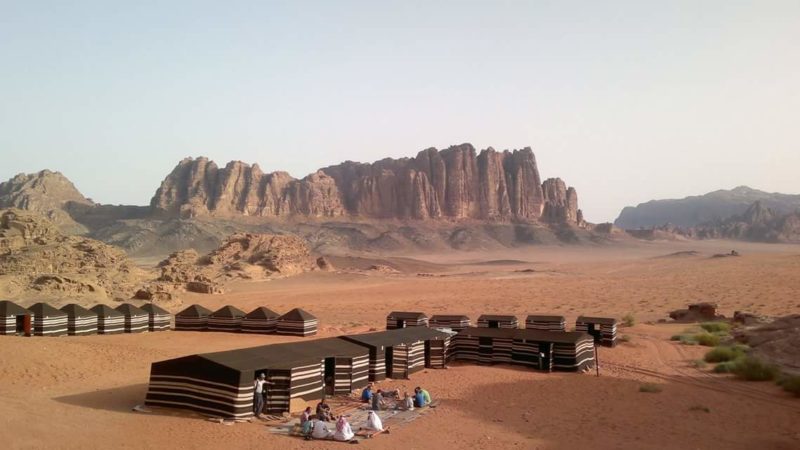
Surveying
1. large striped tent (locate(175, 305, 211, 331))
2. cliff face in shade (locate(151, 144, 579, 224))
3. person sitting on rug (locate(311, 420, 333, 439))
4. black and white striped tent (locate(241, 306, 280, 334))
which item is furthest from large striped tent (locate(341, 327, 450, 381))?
cliff face in shade (locate(151, 144, 579, 224))

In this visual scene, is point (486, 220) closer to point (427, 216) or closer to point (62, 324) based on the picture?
point (427, 216)

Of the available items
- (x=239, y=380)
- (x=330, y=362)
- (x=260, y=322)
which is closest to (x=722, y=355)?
(x=330, y=362)

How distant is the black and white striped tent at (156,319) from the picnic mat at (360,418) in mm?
19077

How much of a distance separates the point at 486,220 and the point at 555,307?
11394cm

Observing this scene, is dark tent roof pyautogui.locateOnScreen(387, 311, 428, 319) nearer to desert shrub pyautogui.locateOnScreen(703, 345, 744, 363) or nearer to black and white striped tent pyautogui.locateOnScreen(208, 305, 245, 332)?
black and white striped tent pyautogui.locateOnScreen(208, 305, 245, 332)

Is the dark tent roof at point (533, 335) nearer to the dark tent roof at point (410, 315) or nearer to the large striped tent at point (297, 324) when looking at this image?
the dark tent roof at point (410, 315)

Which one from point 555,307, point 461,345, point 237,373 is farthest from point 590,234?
point 237,373

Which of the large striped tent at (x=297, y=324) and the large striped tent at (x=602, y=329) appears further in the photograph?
the large striped tent at (x=297, y=324)

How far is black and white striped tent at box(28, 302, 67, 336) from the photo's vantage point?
27.0m

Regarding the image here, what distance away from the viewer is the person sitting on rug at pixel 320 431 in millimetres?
13289

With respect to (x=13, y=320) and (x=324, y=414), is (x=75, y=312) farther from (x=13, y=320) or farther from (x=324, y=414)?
(x=324, y=414)

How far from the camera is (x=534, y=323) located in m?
28.8

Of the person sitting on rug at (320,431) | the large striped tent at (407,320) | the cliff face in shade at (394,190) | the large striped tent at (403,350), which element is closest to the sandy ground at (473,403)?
the person sitting on rug at (320,431)

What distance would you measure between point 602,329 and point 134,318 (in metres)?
23.6
